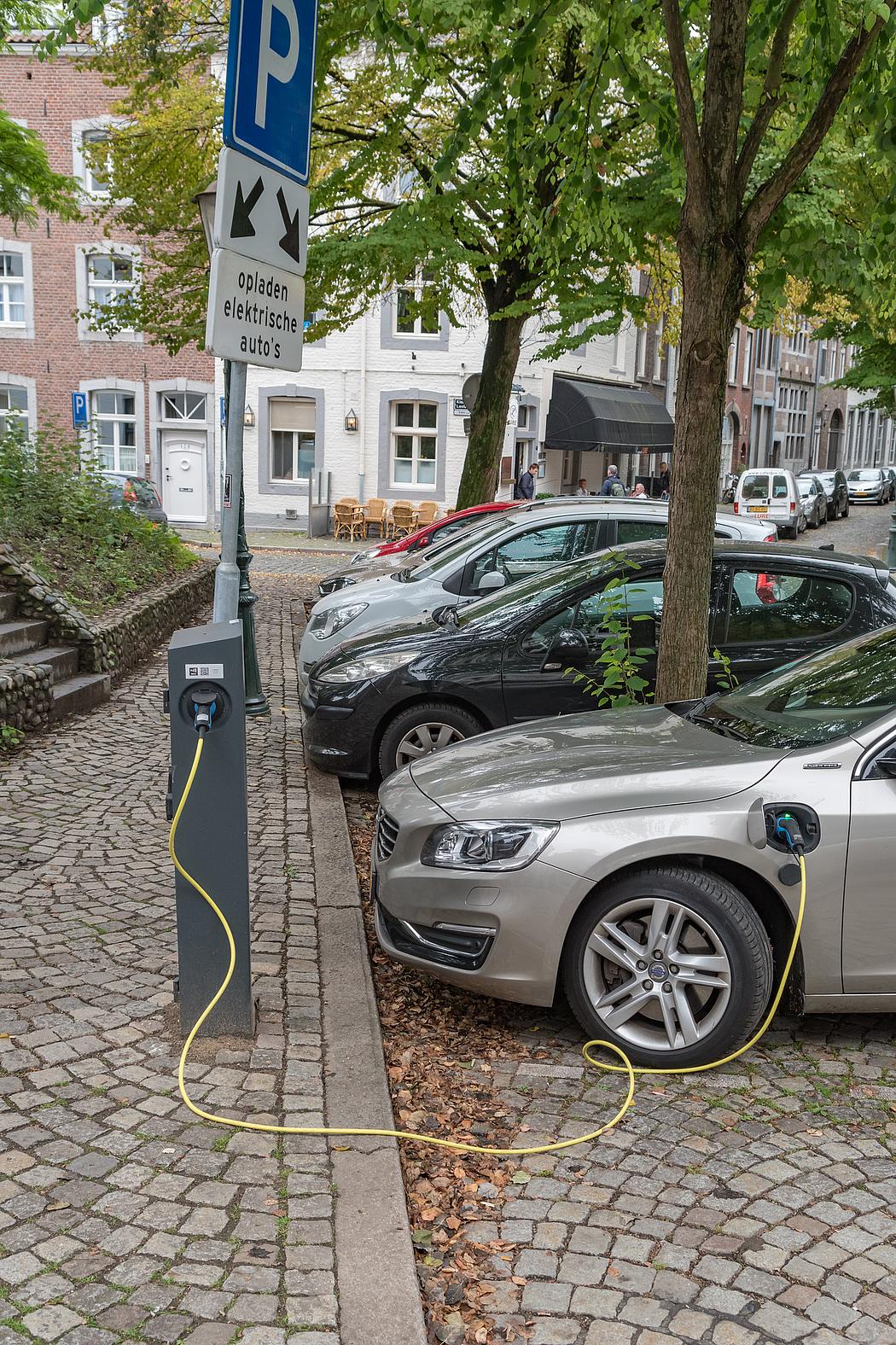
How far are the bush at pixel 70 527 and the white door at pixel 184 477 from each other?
60.5ft

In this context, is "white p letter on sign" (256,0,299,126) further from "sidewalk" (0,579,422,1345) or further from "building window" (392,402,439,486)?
"building window" (392,402,439,486)

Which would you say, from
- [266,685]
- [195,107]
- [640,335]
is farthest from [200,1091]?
[640,335]

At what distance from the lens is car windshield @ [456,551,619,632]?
25.4 feet

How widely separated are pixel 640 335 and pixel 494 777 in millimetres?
36681

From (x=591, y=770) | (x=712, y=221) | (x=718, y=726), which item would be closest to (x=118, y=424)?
(x=712, y=221)

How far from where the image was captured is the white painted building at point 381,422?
31.6 m

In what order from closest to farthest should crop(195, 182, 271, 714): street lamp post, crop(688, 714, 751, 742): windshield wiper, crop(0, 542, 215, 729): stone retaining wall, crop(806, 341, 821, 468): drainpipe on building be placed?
crop(688, 714, 751, 742): windshield wiper < crop(0, 542, 215, 729): stone retaining wall < crop(195, 182, 271, 714): street lamp post < crop(806, 341, 821, 468): drainpipe on building

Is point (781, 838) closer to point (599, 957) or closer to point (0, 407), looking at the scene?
point (599, 957)

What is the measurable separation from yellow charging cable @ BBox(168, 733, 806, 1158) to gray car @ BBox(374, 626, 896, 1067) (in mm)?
42

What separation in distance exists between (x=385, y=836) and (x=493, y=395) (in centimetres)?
1300

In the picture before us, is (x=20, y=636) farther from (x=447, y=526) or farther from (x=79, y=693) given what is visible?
(x=447, y=526)

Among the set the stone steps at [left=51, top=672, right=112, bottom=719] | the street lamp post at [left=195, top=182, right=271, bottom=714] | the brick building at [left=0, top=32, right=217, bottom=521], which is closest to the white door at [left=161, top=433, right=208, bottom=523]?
the brick building at [left=0, top=32, right=217, bottom=521]

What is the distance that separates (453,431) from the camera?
31.8 metres

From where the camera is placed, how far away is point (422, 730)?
7.68m
